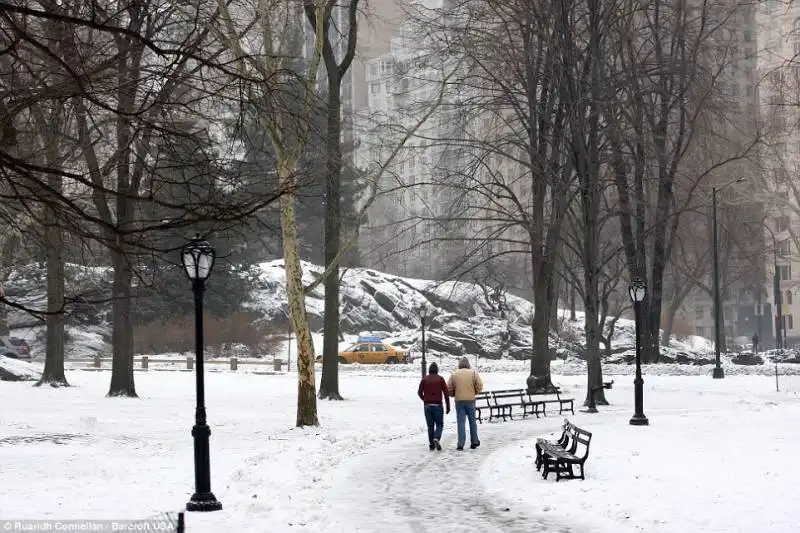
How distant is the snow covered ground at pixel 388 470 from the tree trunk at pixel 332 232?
5.30 feet

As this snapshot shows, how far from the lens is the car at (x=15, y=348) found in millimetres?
59906

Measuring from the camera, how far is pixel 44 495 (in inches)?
588

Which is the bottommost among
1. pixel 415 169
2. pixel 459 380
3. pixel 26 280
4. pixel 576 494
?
pixel 576 494

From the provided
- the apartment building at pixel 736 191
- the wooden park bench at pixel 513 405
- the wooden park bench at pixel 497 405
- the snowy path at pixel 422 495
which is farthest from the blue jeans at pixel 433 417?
the apartment building at pixel 736 191

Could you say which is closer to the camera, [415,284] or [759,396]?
[759,396]

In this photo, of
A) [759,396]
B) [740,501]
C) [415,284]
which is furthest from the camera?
[415,284]

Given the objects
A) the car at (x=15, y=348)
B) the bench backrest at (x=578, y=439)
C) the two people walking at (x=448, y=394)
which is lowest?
the bench backrest at (x=578, y=439)

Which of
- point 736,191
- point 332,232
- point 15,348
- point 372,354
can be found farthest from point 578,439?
point 15,348

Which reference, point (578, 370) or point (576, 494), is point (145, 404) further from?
point (578, 370)

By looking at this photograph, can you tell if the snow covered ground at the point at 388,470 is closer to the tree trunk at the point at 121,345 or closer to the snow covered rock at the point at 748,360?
the tree trunk at the point at 121,345

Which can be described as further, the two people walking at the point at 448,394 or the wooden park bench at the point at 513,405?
the wooden park bench at the point at 513,405

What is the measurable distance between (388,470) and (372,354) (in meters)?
47.9

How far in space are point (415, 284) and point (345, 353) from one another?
18555 mm

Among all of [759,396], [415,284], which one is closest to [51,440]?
[759,396]
